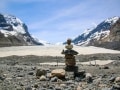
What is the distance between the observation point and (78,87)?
55.7 ft

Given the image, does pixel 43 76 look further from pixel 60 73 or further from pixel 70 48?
pixel 70 48

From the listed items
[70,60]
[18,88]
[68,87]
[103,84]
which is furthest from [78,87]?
[70,60]

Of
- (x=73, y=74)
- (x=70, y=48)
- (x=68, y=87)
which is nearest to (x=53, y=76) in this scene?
(x=73, y=74)

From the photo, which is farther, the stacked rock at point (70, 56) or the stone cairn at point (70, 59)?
the stacked rock at point (70, 56)

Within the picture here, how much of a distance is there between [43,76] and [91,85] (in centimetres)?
348

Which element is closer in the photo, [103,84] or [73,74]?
[103,84]

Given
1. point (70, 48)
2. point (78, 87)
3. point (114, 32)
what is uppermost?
point (114, 32)

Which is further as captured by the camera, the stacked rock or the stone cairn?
the stacked rock

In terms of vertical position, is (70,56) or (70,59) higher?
(70,56)

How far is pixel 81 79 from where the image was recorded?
20.0 meters

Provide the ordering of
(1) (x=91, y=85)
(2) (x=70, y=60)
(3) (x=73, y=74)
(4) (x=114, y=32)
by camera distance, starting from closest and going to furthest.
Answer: (1) (x=91, y=85)
(3) (x=73, y=74)
(2) (x=70, y=60)
(4) (x=114, y=32)

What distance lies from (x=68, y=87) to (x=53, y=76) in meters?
3.25

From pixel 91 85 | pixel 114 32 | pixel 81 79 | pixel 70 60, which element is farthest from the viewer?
pixel 114 32

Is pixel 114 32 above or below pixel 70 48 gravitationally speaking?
above
